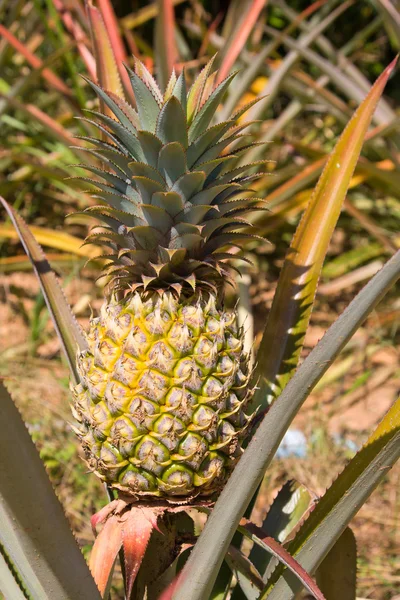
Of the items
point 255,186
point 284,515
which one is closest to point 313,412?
point 255,186

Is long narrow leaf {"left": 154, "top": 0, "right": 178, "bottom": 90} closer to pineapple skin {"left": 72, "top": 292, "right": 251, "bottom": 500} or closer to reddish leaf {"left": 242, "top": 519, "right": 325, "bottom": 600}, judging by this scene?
pineapple skin {"left": 72, "top": 292, "right": 251, "bottom": 500}

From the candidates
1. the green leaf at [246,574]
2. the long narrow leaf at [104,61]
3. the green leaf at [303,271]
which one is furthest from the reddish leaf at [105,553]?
the long narrow leaf at [104,61]

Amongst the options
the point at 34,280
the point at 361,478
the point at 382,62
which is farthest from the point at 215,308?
the point at 382,62

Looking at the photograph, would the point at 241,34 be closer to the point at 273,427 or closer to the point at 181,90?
the point at 181,90

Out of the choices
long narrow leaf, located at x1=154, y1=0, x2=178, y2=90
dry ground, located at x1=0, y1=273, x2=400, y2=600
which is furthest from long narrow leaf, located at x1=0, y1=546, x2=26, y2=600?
long narrow leaf, located at x1=154, y1=0, x2=178, y2=90

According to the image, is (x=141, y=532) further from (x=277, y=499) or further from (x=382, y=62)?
(x=382, y=62)

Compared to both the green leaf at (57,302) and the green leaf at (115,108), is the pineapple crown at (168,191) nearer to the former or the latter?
the green leaf at (115,108)

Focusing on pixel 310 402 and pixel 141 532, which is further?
pixel 310 402
